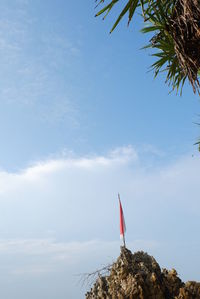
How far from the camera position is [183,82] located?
1198cm

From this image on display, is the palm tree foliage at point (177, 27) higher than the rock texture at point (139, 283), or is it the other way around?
the palm tree foliage at point (177, 27)

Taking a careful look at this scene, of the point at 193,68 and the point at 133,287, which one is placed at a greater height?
the point at 193,68

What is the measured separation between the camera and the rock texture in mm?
11180

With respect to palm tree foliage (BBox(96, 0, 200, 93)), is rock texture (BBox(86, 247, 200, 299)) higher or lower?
lower

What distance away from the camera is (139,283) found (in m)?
11.2

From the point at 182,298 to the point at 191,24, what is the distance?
22.9 ft

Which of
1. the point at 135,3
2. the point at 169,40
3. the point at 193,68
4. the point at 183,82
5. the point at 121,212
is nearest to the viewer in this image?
the point at 135,3

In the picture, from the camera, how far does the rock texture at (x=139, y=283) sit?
11.2 m

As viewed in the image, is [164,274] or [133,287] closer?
[133,287]

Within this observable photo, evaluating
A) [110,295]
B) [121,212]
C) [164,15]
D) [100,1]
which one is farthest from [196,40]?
[110,295]

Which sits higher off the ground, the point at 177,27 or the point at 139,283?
the point at 177,27

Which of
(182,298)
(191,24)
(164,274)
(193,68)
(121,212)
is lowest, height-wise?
(182,298)

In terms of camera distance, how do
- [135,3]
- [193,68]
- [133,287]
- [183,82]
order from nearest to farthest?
[135,3] < [193,68] < [133,287] < [183,82]

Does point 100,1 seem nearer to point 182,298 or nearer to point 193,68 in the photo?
point 193,68
